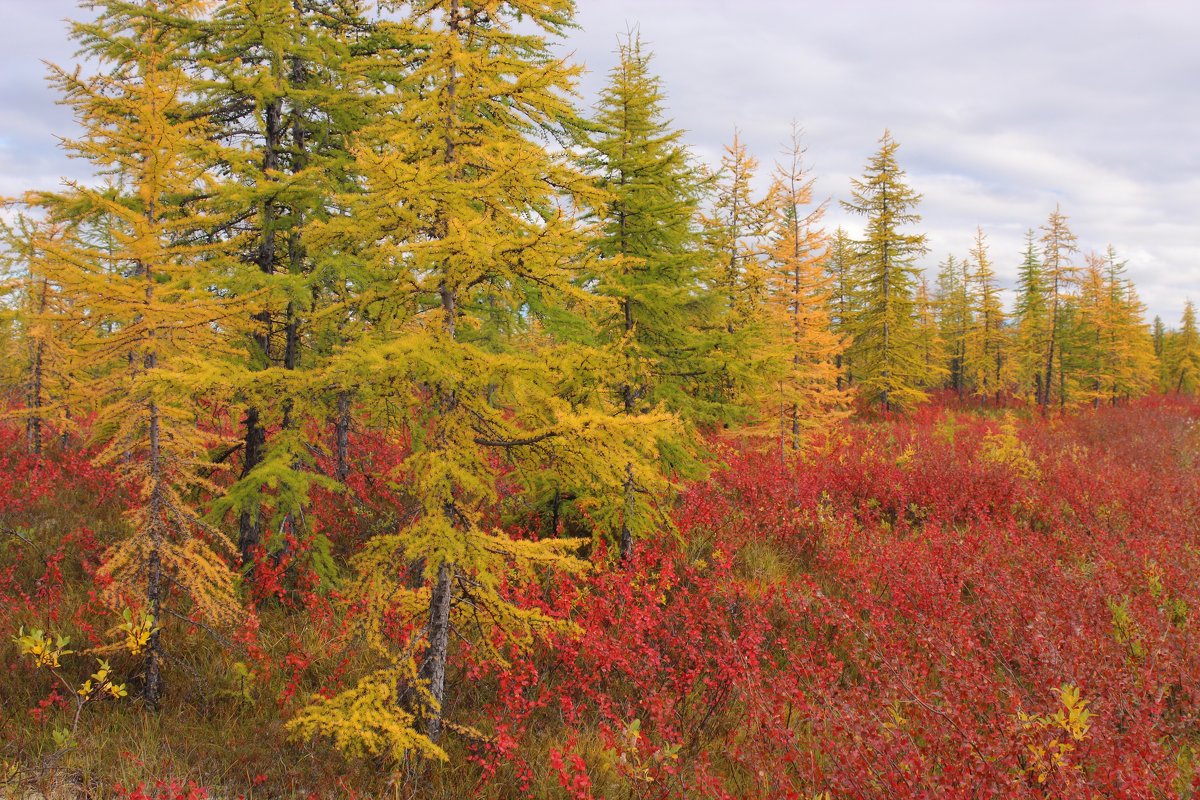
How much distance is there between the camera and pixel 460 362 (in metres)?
4.45

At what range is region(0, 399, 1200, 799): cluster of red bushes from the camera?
4266 millimetres

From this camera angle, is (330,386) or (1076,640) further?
(1076,640)

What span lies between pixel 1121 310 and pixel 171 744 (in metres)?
49.1

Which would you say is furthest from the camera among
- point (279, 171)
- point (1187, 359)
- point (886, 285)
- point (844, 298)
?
point (1187, 359)

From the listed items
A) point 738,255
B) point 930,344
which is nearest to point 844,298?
point 930,344

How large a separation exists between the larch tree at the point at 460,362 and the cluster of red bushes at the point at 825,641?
0.67 meters

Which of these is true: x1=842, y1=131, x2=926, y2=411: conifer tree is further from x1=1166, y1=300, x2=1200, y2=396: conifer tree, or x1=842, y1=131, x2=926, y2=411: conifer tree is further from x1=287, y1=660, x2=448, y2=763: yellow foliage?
x1=1166, y1=300, x2=1200, y2=396: conifer tree

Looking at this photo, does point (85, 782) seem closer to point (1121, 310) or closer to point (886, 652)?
point (886, 652)

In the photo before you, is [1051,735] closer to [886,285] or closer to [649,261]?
[649,261]

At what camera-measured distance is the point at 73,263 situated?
18.3 ft

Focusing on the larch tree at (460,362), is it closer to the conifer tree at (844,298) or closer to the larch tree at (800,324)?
the larch tree at (800,324)

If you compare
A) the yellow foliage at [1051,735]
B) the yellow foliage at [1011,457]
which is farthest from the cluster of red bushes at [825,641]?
the yellow foliage at [1011,457]

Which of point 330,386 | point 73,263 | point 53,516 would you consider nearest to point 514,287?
point 330,386

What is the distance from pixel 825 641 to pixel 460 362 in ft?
19.2
